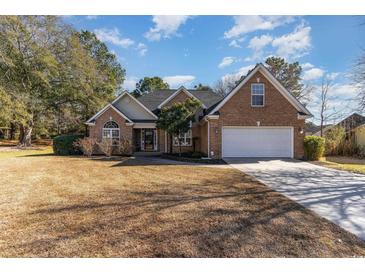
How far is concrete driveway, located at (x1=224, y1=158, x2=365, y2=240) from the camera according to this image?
5.69 meters

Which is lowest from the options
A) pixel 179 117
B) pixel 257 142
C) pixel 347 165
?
pixel 347 165

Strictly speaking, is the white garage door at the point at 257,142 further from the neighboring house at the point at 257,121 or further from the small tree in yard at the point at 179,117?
the small tree in yard at the point at 179,117

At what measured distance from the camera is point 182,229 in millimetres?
4836

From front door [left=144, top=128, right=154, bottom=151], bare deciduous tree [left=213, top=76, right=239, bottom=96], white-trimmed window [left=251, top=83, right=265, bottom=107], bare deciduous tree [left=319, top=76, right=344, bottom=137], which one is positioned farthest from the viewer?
bare deciduous tree [left=213, top=76, right=239, bottom=96]

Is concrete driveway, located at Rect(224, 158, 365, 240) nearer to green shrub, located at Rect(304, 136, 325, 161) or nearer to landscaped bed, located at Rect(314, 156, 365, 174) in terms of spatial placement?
landscaped bed, located at Rect(314, 156, 365, 174)

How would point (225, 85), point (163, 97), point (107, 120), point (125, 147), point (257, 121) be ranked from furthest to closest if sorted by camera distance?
point (225, 85) < point (163, 97) < point (107, 120) < point (125, 147) < point (257, 121)

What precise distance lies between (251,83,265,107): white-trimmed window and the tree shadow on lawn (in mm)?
11555

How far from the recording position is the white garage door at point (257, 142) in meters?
17.9

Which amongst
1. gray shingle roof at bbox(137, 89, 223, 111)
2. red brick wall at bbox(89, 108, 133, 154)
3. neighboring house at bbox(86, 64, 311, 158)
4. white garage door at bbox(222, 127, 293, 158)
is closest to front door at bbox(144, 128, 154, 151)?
gray shingle roof at bbox(137, 89, 223, 111)

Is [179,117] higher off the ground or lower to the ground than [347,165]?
higher

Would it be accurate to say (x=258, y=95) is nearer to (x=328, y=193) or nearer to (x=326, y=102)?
(x=328, y=193)

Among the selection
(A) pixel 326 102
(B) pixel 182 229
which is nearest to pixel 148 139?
(B) pixel 182 229

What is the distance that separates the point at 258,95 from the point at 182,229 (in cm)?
1482

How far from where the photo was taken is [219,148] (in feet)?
57.7
